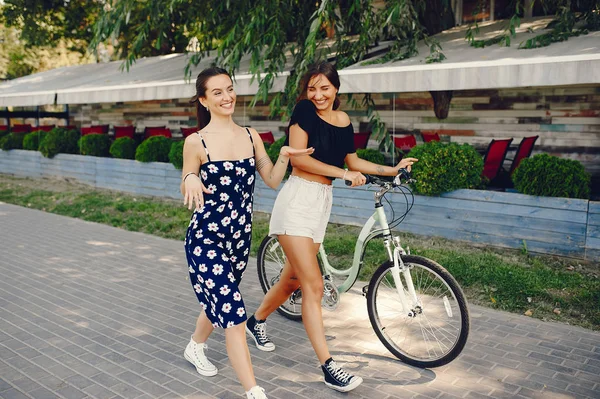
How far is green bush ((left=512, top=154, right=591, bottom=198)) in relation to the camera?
6789 millimetres

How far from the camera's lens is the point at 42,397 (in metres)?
3.58

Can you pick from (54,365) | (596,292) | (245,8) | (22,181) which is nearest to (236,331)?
(54,365)

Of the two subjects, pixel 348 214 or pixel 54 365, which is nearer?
pixel 54 365

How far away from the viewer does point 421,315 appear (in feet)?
13.6

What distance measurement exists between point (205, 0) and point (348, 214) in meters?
6.03

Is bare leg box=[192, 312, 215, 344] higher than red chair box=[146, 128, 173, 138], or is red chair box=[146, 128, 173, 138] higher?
red chair box=[146, 128, 173, 138]

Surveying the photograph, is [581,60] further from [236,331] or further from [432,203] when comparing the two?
[236,331]

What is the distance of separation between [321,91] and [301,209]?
0.77 m

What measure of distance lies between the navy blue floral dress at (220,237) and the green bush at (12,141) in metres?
14.9

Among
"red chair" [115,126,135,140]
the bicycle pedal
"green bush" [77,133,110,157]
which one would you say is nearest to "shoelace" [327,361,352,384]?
the bicycle pedal

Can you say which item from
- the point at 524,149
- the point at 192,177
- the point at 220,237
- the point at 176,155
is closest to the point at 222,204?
the point at 220,237

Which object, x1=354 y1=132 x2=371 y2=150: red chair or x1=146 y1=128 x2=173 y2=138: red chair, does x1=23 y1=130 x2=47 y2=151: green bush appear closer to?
x1=146 y1=128 x2=173 y2=138: red chair

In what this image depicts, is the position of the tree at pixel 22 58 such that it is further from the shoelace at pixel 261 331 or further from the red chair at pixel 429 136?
the shoelace at pixel 261 331

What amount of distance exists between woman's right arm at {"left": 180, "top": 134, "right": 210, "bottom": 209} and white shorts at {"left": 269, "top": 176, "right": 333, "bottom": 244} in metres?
0.67
